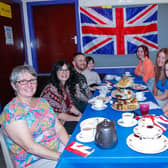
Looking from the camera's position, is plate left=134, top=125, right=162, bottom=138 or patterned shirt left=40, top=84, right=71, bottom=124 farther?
patterned shirt left=40, top=84, right=71, bottom=124

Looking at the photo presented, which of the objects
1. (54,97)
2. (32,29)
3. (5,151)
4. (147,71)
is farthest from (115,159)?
(32,29)

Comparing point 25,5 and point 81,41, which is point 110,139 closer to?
point 81,41

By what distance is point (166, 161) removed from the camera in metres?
0.93

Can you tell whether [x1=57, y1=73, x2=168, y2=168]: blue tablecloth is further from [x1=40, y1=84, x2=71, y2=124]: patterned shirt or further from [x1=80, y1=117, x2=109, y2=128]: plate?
[x1=40, y1=84, x2=71, y2=124]: patterned shirt

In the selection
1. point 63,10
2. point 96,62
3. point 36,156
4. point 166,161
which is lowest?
point 36,156

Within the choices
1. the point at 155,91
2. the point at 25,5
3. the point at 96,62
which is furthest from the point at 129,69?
the point at 25,5

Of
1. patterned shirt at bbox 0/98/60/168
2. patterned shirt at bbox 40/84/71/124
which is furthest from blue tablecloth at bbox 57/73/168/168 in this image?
patterned shirt at bbox 40/84/71/124

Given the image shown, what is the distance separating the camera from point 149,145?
1014 millimetres

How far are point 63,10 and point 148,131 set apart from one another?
12.1ft

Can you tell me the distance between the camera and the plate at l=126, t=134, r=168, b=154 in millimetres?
987

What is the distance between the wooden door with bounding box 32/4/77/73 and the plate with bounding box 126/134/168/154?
3472 mm

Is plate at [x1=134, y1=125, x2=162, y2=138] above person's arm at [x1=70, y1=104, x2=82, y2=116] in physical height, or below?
above

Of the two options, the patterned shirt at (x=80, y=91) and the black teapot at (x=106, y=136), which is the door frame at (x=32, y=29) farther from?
the black teapot at (x=106, y=136)

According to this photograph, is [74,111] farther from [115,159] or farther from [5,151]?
[115,159]
